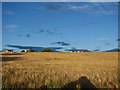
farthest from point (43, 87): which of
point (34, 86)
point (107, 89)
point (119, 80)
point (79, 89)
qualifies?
point (119, 80)

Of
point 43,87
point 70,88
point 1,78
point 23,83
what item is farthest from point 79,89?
point 1,78

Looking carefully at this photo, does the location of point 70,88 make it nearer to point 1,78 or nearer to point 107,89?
point 107,89

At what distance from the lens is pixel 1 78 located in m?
12.2

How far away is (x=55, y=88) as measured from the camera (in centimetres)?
1024

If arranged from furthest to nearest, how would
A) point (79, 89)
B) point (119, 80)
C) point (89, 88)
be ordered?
point (119, 80) → point (89, 88) → point (79, 89)

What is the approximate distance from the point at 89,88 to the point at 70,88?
61 cm

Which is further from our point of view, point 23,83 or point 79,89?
point 23,83

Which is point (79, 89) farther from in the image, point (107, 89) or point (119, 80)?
point (119, 80)

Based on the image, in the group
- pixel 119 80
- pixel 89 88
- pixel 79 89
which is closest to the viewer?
pixel 79 89

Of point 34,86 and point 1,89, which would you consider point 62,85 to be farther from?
point 1,89

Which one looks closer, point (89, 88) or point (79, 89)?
point (79, 89)

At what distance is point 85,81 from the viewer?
10.6 m

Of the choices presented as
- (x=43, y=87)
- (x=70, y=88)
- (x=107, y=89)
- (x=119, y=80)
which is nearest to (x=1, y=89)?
(x=43, y=87)

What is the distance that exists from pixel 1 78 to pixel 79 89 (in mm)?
3662
